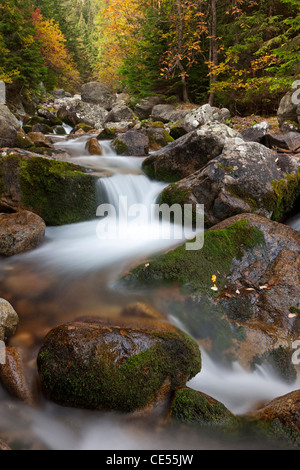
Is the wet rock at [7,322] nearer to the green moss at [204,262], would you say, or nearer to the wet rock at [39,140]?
the green moss at [204,262]

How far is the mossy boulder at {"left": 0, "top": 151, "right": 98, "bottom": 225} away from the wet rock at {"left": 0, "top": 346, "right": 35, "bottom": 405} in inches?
135

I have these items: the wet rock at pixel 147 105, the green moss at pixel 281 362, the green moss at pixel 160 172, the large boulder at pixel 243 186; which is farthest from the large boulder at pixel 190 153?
the wet rock at pixel 147 105

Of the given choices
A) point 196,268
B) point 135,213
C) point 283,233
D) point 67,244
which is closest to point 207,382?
point 196,268

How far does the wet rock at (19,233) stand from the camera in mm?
4191

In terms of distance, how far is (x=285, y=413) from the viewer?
1.93 meters

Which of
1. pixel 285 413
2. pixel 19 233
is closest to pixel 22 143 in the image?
pixel 19 233

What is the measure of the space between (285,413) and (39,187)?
16.4 ft

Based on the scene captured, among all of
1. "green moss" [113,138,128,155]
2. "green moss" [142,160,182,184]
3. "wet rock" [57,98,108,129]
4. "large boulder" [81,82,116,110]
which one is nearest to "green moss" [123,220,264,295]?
"green moss" [142,160,182,184]

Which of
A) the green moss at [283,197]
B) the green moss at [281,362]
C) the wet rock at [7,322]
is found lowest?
the green moss at [281,362]

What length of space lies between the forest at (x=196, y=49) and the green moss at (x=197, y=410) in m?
10.3

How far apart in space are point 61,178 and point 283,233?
398 centimetres

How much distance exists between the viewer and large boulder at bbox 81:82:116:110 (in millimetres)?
21906

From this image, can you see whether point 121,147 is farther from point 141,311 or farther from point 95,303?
point 141,311
